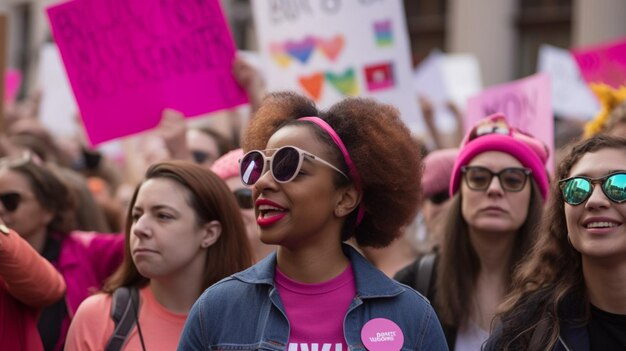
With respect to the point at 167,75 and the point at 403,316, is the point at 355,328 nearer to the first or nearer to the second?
the point at 403,316

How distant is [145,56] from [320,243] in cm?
Answer: 281

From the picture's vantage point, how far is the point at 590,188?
10.6ft

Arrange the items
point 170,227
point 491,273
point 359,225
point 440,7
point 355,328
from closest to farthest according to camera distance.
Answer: point 355,328, point 359,225, point 170,227, point 491,273, point 440,7

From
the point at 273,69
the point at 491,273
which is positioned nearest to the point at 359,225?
the point at 491,273

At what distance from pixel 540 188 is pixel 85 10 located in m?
2.62

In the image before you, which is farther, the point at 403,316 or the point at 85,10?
the point at 85,10

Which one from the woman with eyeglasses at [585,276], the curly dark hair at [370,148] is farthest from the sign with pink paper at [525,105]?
the curly dark hair at [370,148]

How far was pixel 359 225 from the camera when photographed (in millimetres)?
3232

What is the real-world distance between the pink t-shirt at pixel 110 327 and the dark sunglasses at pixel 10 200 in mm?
1000

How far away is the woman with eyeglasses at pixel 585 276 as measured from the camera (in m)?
3.19

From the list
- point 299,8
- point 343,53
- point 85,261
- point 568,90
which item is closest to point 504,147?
point 85,261

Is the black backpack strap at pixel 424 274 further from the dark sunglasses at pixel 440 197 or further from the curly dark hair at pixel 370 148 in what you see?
the curly dark hair at pixel 370 148

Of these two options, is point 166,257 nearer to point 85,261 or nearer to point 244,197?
point 244,197

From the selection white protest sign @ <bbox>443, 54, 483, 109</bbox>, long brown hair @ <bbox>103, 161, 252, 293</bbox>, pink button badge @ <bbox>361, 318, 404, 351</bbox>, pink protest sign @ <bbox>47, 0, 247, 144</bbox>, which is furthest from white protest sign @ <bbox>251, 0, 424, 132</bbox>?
white protest sign @ <bbox>443, 54, 483, 109</bbox>
